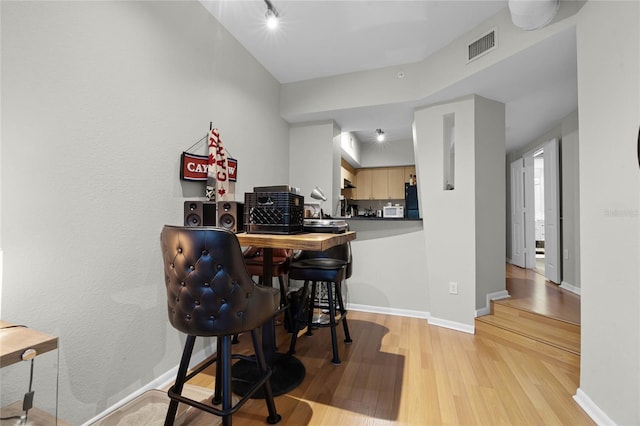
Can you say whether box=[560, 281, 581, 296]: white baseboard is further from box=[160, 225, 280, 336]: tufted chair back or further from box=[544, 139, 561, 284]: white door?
box=[160, 225, 280, 336]: tufted chair back

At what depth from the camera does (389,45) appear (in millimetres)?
2715

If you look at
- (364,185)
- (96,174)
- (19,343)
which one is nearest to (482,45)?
(96,174)

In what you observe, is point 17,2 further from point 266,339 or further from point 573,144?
point 573,144

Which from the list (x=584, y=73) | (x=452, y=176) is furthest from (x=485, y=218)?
(x=584, y=73)

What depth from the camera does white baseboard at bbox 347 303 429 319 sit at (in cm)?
315

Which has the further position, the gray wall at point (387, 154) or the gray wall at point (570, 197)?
the gray wall at point (387, 154)

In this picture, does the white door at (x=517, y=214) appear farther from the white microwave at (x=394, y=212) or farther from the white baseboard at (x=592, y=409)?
the white baseboard at (x=592, y=409)

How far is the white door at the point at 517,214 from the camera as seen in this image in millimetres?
5105

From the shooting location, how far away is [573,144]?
136 inches

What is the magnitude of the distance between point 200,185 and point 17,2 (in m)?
1.28

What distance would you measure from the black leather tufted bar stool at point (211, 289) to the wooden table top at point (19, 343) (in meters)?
0.42

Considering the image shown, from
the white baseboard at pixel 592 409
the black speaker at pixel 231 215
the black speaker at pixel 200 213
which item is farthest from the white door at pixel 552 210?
the black speaker at pixel 200 213

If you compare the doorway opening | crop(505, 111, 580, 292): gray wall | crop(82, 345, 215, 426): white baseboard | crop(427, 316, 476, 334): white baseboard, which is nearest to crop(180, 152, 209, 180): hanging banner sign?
crop(82, 345, 215, 426): white baseboard

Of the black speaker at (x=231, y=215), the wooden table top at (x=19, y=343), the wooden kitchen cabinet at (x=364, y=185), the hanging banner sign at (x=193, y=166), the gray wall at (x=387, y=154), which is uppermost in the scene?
the gray wall at (x=387, y=154)
